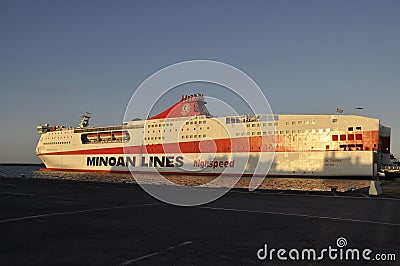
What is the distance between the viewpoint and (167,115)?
2783 inches

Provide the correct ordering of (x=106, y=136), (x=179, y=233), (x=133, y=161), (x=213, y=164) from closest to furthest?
(x=179, y=233), (x=213, y=164), (x=133, y=161), (x=106, y=136)

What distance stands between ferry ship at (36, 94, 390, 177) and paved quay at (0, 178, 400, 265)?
35.8m

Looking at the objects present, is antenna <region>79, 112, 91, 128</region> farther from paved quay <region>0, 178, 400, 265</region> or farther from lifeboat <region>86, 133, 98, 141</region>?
paved quay <region>0, 178, 400, 265</region>

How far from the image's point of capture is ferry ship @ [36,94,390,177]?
160ft

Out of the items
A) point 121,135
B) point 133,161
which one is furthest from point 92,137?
point 133,161

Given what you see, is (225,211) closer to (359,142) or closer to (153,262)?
(153,262)

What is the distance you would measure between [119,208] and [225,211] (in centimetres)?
457

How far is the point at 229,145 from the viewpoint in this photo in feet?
185

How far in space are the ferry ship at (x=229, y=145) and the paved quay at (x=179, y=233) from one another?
3577cm

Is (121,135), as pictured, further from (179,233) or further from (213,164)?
(179,233)

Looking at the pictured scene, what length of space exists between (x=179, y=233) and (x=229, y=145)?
4829cm

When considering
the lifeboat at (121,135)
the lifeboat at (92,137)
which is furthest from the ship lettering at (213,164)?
the lifeboat at (92,137)

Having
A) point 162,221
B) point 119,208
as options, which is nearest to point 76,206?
point 119,208

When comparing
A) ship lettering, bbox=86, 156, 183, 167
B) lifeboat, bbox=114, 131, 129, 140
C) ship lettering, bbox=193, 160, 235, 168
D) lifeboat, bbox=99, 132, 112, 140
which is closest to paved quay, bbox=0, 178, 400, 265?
ship lettering, bbox=193, 160, 235, 168
